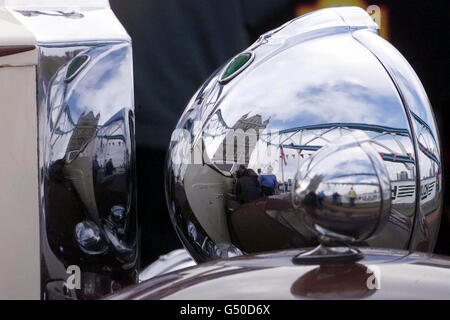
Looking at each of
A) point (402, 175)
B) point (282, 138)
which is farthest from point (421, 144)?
point (282, 138)

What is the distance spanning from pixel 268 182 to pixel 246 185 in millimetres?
42

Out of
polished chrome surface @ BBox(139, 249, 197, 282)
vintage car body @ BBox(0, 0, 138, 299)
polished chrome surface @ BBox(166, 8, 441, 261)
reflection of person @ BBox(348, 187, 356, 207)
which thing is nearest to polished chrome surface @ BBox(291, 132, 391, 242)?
reflection of person @ BBox(348, 187, 356, 207)

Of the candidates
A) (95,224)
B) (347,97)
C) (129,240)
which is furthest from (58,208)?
(347,97)

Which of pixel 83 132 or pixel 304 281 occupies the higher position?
pixel 83 132

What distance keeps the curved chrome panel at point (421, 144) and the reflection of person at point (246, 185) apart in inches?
9.1

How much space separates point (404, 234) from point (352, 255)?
0.43 metres

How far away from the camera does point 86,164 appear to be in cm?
147

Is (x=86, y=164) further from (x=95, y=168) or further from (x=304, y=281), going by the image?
(x=304, y=281)

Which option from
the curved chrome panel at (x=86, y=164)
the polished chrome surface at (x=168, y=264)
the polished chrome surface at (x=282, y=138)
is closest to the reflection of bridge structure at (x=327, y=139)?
the polished chrome surface at (x=282, y=138)

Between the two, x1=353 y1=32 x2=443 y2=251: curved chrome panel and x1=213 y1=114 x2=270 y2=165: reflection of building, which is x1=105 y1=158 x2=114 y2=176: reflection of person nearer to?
x1=213 y1=114 x2=270 y2=165: reflection of building

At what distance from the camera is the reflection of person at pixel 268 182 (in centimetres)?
138

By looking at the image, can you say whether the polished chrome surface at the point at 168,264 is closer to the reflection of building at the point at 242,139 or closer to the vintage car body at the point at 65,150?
the vintage car body at the point at 65,150

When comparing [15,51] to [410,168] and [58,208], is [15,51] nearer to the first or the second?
[58,208]

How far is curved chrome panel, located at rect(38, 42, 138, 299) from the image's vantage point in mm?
1418
